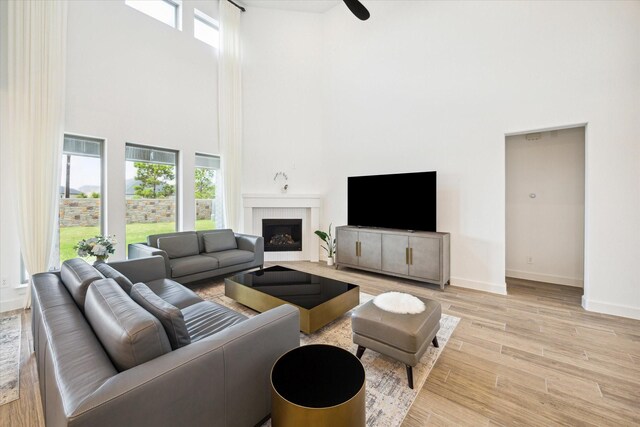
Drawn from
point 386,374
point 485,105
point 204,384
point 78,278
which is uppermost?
point 485,105

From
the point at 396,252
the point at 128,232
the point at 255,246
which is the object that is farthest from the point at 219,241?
the point at 396,252

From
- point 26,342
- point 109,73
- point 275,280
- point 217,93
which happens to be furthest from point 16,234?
point 217,93

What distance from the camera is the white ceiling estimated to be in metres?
5.73

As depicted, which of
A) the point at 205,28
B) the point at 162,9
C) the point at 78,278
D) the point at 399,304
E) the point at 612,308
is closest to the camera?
→ the point at 78,278

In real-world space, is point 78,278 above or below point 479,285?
above

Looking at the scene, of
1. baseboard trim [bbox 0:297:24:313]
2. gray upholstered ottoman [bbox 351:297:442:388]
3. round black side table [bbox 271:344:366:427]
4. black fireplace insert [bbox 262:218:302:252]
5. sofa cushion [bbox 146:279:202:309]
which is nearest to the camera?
round black side table [bbox 271:344:366:427]

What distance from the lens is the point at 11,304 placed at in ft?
10.6

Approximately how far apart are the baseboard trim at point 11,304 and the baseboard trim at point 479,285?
237 inches

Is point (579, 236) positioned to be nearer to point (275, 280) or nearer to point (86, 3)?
point (275, 280)

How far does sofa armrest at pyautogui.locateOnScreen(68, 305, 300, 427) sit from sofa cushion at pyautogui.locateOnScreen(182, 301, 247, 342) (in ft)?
1.98

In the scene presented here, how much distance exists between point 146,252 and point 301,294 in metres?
2.30

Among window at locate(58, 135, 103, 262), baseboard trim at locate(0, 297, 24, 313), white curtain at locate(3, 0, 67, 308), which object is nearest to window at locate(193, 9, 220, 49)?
white curtain at locate(3, 0, 67, 308)

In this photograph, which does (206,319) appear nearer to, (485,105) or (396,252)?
(396,252)

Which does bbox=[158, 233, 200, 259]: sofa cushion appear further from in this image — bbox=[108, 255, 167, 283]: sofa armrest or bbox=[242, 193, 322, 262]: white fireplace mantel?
bbox=[242, 193, 322, 262]: white fireplace mantel
